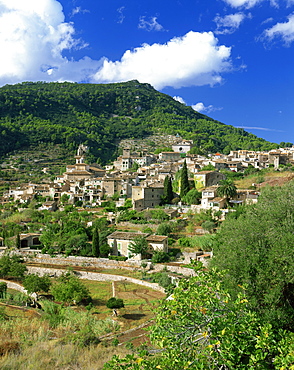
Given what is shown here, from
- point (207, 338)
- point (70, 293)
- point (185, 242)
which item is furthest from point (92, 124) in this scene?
point (207, 338)

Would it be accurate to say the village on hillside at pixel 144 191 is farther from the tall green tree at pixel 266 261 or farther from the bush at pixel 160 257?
the tall green tree at pixel 266 261

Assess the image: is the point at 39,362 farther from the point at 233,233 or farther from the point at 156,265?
the point at 156,265

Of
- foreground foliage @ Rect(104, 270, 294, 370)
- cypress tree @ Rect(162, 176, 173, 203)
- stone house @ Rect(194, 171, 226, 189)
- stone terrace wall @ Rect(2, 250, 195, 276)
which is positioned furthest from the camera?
stone house @ Rect(194, 171, 226, 189)

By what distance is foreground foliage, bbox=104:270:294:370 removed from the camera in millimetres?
6582

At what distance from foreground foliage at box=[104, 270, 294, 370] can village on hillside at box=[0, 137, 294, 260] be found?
25.1 metres

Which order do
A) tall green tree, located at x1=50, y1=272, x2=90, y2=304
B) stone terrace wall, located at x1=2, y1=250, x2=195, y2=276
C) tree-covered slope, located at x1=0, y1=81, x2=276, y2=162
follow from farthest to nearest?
tree-covered slope, located at x1=0, y1=81, x2=276, y2=162 < stone terrace wall, located at x1=2, y1=250, x2=195, y2=276 < tall green tree, located at x1=50, y1=272, x2=90, y2=304

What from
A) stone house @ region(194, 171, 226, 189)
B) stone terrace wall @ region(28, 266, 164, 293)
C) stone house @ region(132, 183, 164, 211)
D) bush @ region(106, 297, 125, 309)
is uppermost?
stone house @ region(194, 171, 226, 189)

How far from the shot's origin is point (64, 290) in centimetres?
2255

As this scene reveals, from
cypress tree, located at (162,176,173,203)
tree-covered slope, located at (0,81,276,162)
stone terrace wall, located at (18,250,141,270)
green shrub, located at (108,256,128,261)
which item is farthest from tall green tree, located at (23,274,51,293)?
tree-covered slope, located at (0,81,276,162)

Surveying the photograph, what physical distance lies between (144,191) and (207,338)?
134 feet

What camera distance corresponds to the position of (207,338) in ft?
23.2

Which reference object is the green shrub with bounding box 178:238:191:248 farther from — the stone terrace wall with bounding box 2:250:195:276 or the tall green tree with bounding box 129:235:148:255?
the stone terrace wall with bounding box 2:250:195:276

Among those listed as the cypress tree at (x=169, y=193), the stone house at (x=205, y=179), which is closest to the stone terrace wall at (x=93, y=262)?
the cypress tree at (x=169, y=193)

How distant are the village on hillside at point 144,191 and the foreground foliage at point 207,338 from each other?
82.5 ft
